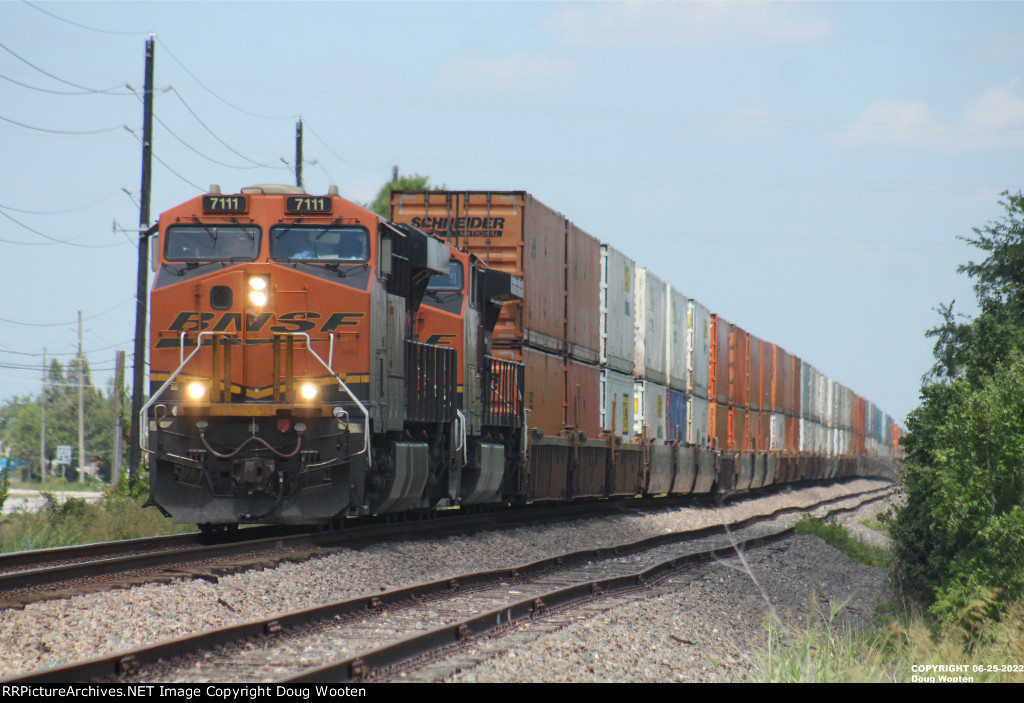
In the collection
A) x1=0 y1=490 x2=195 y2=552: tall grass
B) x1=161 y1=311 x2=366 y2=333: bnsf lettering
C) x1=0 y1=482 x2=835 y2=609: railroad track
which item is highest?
x1=161 y1=311 x2=366 y2=333: bnsf lettering

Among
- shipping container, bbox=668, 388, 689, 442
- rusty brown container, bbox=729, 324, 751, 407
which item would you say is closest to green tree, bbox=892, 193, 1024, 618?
shipping container, bbox=668, 388, 689, 442

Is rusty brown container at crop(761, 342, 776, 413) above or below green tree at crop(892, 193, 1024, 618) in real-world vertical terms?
above

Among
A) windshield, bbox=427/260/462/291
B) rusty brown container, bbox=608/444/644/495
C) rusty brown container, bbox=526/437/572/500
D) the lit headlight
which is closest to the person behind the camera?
the lit headlight

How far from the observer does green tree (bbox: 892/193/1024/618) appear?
38.9ft

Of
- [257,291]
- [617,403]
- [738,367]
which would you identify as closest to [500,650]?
[257,291]

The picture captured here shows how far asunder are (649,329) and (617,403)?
2962 mm

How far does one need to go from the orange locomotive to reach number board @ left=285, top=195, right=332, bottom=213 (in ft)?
0.04

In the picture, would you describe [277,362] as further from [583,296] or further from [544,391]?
[583,296]

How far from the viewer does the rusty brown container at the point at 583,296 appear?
2031cm

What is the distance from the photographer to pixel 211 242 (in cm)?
1250

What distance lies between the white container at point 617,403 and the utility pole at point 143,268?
28.6ft

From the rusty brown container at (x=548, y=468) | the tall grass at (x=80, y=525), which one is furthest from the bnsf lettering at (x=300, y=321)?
the rusty brown container at (x=548, y=468)

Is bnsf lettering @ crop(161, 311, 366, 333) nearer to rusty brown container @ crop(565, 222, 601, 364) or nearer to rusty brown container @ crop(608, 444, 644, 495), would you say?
rusty brown container @ crop(565, 222, 601, 364)
